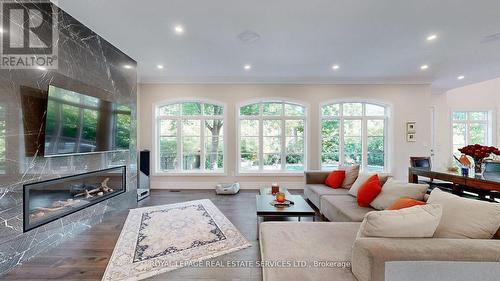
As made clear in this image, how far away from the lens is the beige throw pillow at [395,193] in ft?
8.32

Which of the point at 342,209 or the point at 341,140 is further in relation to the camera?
the point at 341,140

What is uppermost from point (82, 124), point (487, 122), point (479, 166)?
point (487, 122)

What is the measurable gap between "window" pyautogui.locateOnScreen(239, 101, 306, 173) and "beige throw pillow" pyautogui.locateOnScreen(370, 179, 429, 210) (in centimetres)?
317

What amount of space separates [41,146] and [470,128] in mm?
11338

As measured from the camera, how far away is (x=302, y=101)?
592cm

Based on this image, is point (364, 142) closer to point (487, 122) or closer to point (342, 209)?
point (342, 209)

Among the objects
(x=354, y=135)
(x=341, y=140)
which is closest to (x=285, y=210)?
(x=341, y=140)

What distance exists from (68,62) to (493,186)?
19.8ft

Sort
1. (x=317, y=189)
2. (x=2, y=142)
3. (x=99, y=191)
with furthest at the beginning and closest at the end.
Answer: (x=317, y=189) → (x=99, y=191) → (x=2, y=142)

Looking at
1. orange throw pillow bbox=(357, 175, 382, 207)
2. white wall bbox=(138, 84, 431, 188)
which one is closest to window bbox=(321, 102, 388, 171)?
white wall bbox=(138, 84, 431, 188)

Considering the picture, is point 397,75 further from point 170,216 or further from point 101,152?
point 101,152

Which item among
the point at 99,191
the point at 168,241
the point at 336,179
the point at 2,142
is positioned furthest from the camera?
the point at 336,179

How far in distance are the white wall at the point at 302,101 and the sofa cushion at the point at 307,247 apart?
12.4 feet

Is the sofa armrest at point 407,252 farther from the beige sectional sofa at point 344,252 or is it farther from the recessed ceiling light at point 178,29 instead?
the recessed ceiling light at point 178,29
